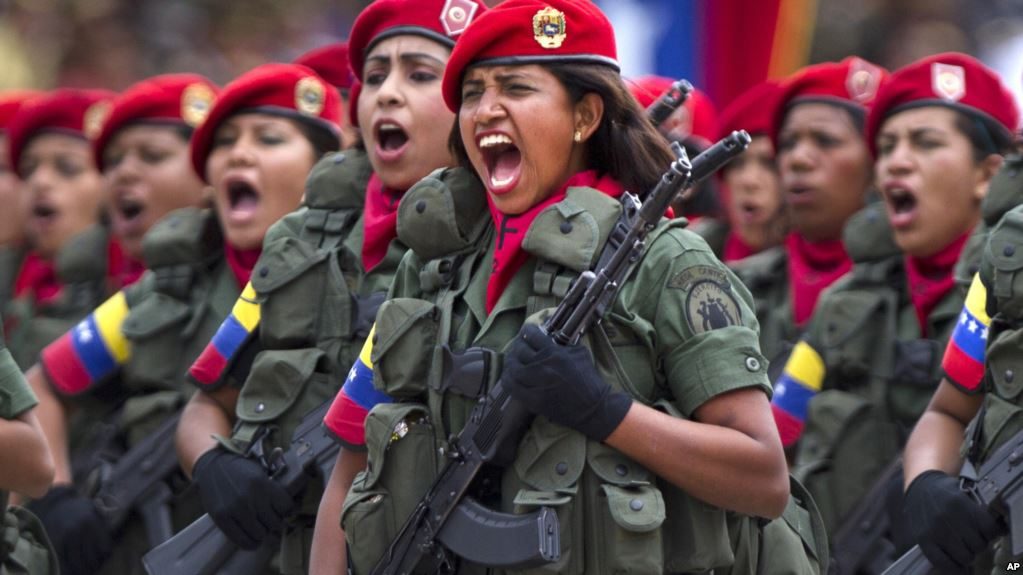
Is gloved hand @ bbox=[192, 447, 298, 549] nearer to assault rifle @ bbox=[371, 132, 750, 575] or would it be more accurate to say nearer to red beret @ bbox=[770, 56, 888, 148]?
assault rifle @ bbox=[371, 132, 750, 575]

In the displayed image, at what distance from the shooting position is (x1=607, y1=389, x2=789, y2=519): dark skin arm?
4469mm

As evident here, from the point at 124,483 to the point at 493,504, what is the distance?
2953 millimetres

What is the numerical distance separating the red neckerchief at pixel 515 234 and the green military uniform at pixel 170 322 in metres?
2.48

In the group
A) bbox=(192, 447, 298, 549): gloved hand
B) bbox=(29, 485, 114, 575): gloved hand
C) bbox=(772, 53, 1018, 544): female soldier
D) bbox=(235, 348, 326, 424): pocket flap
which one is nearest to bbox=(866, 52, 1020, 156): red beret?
bbox=(772, 53, 1018, 544): female soldier

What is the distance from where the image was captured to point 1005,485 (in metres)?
5.25

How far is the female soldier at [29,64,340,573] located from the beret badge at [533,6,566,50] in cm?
241

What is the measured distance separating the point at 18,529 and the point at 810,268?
152 inches

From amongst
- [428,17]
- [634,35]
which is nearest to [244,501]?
[428,17]

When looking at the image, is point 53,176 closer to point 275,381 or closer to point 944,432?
point 275,381

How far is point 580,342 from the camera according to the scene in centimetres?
453

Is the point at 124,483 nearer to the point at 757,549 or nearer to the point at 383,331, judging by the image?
the point at 383,331

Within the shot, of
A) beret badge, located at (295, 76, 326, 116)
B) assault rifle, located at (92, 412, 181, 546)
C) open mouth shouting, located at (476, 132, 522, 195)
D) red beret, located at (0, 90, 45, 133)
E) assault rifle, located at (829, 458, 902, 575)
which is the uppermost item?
open mouth shouting, located at (476, 132, 522, 195)

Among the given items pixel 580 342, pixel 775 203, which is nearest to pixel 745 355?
pixel 580 342

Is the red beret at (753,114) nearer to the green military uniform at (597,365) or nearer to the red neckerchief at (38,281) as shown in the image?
the red neckerchief at (38,281)
